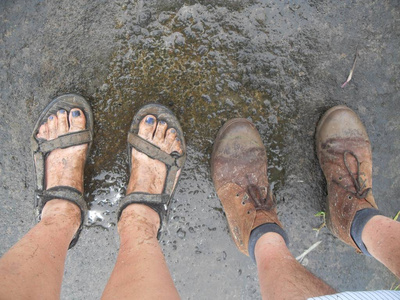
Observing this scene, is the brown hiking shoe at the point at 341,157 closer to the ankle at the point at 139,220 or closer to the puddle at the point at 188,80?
the puddle at the point at 188,80

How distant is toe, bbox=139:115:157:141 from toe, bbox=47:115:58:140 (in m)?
0.53

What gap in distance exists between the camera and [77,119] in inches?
70.0

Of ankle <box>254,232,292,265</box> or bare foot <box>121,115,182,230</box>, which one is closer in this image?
ankle <box>254,232,292,265</box>

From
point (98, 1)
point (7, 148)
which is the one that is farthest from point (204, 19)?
point (7, 148)

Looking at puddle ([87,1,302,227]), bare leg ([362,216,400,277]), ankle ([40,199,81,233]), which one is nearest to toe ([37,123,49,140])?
puddle ([87,1,302,227])

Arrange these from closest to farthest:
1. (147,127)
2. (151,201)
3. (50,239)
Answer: (50,239), (151,201), (147,127)

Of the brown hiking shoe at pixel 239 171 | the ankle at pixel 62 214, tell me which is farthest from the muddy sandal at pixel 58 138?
the brown hiking shoe at pixel 239 171

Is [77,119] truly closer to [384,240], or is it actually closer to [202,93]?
[202,93]

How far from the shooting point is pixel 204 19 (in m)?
1.80

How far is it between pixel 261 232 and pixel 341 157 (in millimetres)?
767

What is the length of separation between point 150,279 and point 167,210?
566 millimetres

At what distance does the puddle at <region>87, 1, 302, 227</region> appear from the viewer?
70.5 inches

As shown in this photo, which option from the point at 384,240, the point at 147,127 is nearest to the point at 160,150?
the point at 147,127

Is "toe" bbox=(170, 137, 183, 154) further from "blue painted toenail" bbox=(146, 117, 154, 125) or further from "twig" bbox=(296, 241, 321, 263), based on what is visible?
"twig" bbox=(296, 241, 321, 263)
